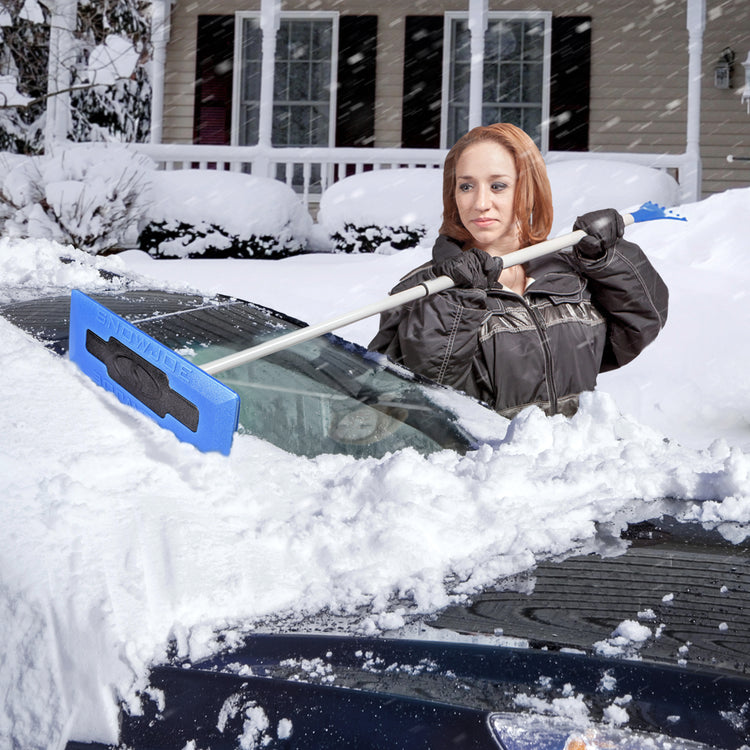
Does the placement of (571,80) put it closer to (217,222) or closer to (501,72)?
(501,72)

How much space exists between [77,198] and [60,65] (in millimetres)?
3227

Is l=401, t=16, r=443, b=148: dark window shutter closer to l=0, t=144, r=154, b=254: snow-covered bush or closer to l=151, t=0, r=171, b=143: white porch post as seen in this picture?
l=151, t=0, r=171, b=143: white porch post

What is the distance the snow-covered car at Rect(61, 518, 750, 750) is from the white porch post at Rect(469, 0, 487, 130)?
9.17m

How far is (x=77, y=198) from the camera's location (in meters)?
7.66

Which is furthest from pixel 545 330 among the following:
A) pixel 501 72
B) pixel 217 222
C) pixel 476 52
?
pixel 501 72

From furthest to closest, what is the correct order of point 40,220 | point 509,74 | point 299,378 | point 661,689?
1. point 509,74
2. point 40,220
3. point 299,378
4. point 661,689

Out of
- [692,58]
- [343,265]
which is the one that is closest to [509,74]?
[692,58]

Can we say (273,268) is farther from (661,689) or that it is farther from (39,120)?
(39,120)

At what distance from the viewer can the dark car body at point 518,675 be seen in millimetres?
1019

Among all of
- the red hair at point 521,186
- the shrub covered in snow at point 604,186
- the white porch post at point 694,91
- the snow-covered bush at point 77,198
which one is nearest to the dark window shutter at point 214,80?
the snow-covered bush at point 77,198

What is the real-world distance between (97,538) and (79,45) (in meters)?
10.0

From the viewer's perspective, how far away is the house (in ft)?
35.3

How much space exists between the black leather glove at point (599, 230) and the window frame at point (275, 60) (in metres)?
9.01

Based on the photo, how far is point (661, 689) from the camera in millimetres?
1043
